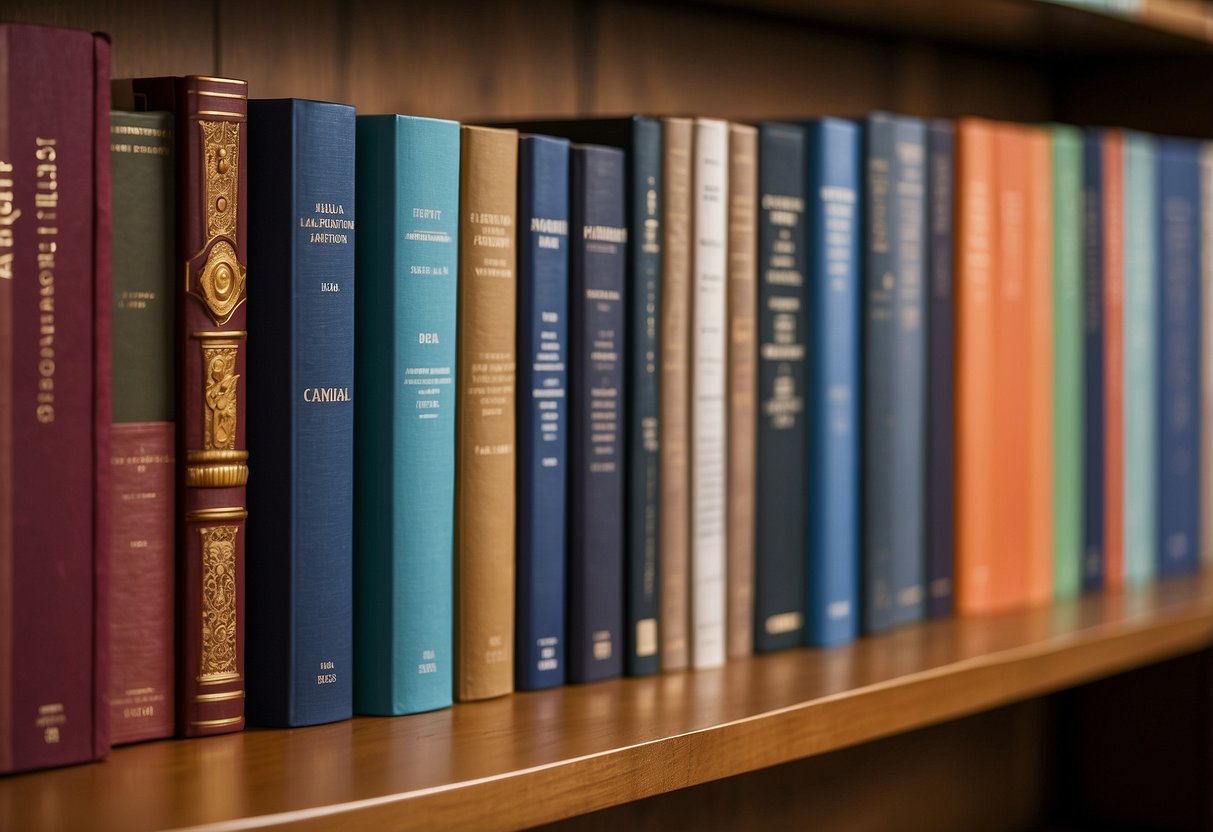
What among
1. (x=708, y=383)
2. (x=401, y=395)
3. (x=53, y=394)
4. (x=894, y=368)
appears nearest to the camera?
(x=53, y=394)

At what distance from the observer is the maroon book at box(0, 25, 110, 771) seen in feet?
1.63

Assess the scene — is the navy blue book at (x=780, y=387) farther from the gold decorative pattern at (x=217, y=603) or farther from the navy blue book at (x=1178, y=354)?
the navy blue book at (x=1178, y=354)

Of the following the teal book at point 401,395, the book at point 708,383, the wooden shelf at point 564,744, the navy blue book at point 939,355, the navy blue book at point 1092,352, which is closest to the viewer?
the wooden shelf at point 564,744

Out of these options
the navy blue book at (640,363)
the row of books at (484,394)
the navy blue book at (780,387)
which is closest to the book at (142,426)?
the row of books at (484,394)

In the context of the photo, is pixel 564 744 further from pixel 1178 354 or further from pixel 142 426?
pixel 1178 354

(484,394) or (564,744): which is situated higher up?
(484,394)

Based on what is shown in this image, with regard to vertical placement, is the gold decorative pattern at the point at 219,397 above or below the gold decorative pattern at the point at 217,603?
above

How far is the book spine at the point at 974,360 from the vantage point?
86cm

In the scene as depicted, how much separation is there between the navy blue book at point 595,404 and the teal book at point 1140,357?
0.50 m

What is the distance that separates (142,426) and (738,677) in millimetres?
343

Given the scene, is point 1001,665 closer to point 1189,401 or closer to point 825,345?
point 825,345

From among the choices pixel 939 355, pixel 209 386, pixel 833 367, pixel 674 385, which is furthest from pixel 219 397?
pixel 939 355

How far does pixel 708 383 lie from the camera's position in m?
0.72

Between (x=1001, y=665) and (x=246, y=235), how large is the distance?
50 centimetres
